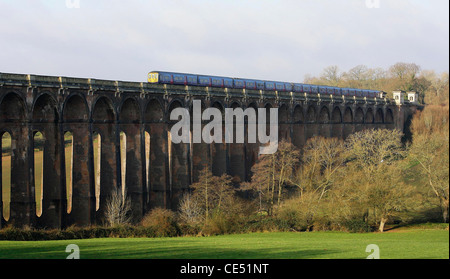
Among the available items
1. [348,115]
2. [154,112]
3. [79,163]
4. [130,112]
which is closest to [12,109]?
[79,163]

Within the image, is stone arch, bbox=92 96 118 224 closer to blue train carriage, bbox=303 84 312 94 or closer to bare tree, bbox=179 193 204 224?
bare tree, bbox=179 193 204 224

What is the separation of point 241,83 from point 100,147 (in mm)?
28378

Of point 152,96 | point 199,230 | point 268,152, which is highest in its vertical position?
point 152,96

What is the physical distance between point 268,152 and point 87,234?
81.7ft

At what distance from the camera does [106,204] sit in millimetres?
48844

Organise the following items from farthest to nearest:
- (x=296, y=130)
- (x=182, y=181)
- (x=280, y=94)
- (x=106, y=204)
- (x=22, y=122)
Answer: (x=296, y=130) < (x=280, y=94) < (x=182, y=181) < (x=106, y=204) < (x=22, y=122)

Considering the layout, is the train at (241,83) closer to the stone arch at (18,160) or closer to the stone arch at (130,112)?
the stone arch at (130,112)

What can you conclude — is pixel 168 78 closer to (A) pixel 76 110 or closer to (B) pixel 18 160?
(A) pixel 76 110

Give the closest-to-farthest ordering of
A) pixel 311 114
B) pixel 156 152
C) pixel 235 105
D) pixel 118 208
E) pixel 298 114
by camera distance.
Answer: pixel 118 208, pixel 156 152, pixel 235 105, pixel 298 114, pixel 311 114

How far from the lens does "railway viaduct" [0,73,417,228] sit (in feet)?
136

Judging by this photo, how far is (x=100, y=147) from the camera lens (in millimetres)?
49594

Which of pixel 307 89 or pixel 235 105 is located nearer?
pixel 235 105
